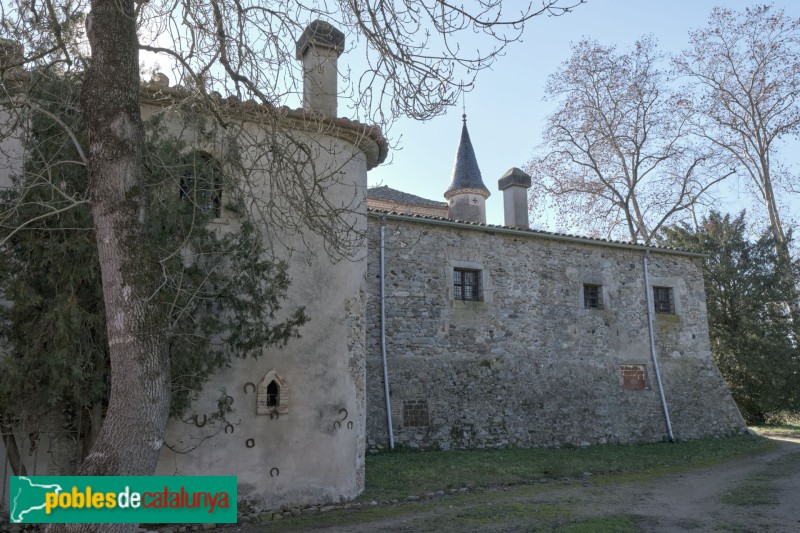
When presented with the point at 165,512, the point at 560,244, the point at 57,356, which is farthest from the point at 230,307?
the point at 560,244

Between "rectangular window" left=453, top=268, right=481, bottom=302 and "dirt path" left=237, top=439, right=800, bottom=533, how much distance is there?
15.0ft

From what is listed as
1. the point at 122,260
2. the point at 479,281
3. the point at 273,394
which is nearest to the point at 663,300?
the point at 479,281

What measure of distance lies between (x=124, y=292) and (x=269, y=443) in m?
3.89

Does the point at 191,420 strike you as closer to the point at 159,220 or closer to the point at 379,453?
the point at 159,220

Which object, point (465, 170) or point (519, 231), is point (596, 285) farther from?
point (465, 170)

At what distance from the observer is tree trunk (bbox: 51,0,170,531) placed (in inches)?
153

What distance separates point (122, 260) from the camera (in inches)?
163

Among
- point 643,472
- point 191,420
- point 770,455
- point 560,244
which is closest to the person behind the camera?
point 191,420

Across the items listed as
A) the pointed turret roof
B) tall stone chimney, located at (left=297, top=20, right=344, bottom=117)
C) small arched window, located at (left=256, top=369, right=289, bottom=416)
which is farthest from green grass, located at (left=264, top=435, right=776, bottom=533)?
the pointed turret roof

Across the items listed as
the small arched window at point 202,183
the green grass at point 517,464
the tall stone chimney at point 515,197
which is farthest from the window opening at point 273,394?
the tall stone chimney at point 515,197

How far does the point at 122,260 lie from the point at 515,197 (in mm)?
12608

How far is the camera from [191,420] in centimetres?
705

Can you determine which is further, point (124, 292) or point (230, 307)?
point (230, 307)

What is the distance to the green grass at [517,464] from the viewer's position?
29.5 feet
